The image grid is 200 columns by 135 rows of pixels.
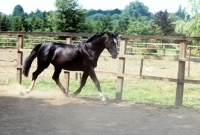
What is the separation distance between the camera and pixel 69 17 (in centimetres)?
4212

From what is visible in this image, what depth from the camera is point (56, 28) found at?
137 ft

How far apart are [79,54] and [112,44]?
2.69ft

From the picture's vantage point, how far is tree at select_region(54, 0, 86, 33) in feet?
136

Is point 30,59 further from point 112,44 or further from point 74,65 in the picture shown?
point 112,44

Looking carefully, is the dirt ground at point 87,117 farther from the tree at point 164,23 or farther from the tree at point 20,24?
the tree at point 164,23

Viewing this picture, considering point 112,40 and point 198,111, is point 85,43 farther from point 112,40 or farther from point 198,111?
point 198,111

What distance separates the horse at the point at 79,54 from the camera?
7051 millimetres

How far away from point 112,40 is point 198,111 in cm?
225

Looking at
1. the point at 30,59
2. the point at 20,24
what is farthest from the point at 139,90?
the point at 20,24

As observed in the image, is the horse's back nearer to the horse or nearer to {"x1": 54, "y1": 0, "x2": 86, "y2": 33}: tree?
the horse

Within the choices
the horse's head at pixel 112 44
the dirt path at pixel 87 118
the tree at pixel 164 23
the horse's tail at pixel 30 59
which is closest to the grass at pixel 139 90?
the horse's tail at pixel 30 59

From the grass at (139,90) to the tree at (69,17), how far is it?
3075 centimetres

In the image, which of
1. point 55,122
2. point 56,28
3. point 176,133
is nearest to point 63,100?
point 55,122

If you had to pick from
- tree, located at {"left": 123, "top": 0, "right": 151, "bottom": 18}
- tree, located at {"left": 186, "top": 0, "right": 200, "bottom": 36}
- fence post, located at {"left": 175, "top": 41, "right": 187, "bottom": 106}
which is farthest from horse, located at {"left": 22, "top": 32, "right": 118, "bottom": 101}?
tree, located at {"left": 123, "top": 0, "right": 151, "bottom": 18}
